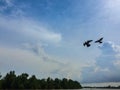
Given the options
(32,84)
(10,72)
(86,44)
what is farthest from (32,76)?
(86,44)

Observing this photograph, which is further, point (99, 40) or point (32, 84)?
point (32, 84)

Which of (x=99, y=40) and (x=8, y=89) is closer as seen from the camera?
(x=99, y=40)

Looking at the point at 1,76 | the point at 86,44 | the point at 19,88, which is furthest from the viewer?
the point at 19,88

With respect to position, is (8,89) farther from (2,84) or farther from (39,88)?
(39,88)

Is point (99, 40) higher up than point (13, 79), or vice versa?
point (13, 79)

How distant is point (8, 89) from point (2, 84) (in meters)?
5.12

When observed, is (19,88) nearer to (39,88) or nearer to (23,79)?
(23,79)

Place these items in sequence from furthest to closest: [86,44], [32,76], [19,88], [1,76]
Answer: [32,76] < [19,88] < [1,76] < [86,44]

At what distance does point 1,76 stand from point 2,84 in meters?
7.46

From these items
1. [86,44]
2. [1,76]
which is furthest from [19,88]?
[86,44]

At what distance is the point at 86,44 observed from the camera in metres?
32.2

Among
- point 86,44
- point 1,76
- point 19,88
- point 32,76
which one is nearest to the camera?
point 86,44

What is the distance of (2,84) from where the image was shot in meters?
174

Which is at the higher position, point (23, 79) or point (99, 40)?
point (23, 79)
